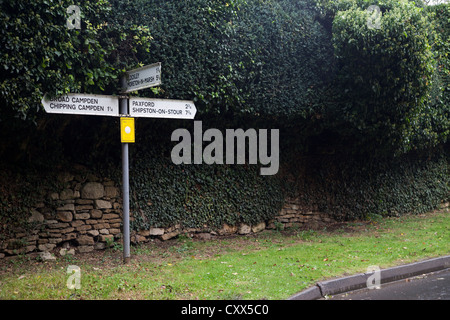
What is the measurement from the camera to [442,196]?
15.6 meters

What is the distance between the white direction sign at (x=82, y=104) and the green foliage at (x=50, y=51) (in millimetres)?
127

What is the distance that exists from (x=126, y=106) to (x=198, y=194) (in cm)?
355

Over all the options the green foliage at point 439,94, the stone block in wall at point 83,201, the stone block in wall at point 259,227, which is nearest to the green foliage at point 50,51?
the stone block in wall at point 83,201

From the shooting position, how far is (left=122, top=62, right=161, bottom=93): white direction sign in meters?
6.66

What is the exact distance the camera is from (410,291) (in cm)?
622

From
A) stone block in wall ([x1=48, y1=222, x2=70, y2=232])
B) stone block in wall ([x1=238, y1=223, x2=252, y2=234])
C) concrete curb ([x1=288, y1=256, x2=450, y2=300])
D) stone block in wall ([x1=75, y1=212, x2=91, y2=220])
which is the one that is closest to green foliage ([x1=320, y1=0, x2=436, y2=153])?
stone block in wall ([x1=238, y1=223, x2=252, y2=234])

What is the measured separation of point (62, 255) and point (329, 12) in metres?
8.89

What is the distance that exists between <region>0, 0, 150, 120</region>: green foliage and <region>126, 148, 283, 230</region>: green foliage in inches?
95.0

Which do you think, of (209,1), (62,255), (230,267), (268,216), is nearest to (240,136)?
(268,216)

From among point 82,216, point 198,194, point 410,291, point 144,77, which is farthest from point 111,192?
point 410,291

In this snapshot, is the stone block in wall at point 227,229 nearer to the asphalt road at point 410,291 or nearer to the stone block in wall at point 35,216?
the stone block in wall at point 35,216

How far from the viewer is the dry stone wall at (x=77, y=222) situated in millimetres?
7867

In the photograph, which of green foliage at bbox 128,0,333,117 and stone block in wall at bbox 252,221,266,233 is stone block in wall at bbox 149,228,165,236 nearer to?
stone block in wall at bbox 252,221,266,233
